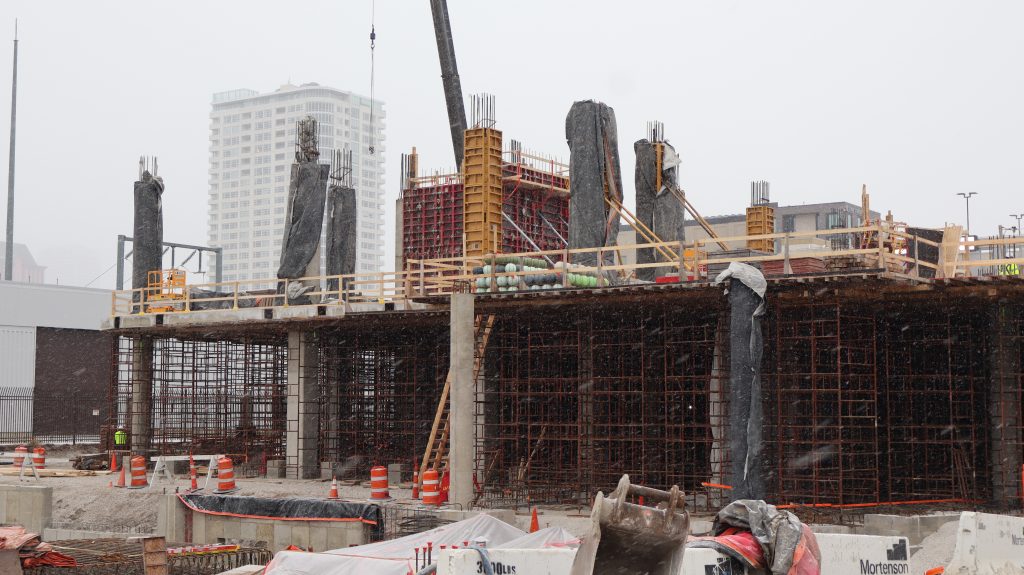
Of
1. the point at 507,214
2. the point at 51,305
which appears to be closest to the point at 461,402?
the point at 507,214

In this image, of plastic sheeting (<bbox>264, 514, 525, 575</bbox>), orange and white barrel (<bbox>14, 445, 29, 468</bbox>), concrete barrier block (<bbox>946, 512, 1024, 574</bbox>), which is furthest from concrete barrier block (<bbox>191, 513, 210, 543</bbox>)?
concrete barrier block (<bbox>946, 512, 1024, 574</bbox>)

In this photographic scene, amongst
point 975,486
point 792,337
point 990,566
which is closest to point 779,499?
point 792,337

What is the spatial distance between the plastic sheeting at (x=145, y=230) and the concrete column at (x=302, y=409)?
6350 mm

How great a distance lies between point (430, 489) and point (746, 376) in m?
7.08

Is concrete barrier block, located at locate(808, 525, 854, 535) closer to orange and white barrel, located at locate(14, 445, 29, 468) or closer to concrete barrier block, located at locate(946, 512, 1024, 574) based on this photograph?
concrete barrier block, located at locate(946, 512, 1024, 574)

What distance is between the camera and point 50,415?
5325 cm

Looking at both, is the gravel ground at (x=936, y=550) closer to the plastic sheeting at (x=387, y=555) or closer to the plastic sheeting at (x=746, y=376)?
the plastic sheeting at (x=746, y=376)

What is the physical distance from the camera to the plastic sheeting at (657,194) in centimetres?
2902

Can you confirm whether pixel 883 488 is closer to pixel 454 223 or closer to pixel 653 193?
pixel 653 193

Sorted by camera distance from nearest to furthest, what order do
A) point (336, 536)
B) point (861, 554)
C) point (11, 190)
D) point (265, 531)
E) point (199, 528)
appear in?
point (861, 554) < point (336, 536) < point (265, 531) < point (199, 528) < point (11, 190)

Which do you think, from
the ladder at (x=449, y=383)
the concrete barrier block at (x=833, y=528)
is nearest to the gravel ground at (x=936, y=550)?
the concrete barrier block at (x=833, y=528)

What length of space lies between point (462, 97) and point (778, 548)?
3015 cm

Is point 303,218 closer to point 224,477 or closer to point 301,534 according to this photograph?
point 224,477

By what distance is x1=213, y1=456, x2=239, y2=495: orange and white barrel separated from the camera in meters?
27.7
